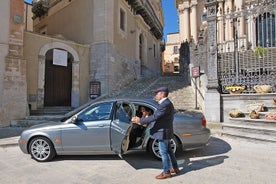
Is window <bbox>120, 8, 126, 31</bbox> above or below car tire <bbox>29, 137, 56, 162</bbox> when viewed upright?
above

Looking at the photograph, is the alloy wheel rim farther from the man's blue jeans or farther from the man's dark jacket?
the man's blue jeans

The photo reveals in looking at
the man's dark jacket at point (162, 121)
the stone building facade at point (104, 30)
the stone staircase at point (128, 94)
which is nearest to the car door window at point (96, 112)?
the man's dark jacket at point (162, 121)

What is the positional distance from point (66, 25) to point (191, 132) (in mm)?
15001

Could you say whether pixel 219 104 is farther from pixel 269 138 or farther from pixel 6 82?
pixel 6 82

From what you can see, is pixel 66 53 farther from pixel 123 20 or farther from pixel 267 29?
pixel 267 29

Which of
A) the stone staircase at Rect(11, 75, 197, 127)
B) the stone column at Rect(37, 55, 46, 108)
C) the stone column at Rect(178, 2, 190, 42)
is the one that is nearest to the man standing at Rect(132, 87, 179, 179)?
the stone staircase at Rect(11, 75, 197, 127)

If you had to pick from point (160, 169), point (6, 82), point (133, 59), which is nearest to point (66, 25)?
point (133, 59)

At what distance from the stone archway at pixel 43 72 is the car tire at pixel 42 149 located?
777 centimetres

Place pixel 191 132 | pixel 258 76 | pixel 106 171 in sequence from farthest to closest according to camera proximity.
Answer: pixel 258 76, pixel 191 132, pixel 106 171

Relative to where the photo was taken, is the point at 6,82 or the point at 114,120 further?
the point at 6,82

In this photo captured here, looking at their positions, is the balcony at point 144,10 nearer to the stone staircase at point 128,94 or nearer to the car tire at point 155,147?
the stone staircase at point 128,94

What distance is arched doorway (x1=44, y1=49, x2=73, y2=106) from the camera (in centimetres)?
1332

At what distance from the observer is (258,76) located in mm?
8539

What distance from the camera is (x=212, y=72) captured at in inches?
362
